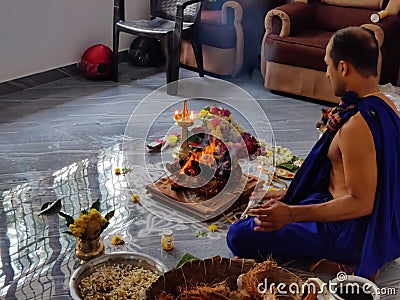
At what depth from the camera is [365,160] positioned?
2.16m

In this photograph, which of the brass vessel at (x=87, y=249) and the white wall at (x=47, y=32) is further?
the white wall at (x=47, y=32)

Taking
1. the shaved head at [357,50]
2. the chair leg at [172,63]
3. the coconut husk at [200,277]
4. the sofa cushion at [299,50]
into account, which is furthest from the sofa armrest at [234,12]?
the coconut husk at [200,277]

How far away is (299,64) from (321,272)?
2244 mm

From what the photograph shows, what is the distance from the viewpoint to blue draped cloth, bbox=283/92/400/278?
2.18 metres

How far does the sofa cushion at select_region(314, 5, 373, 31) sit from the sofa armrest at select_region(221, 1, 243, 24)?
0.60 metres

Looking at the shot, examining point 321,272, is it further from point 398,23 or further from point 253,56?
point 253,56

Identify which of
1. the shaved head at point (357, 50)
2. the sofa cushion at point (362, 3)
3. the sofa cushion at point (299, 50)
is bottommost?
the sofa cushion at point (299, 50)

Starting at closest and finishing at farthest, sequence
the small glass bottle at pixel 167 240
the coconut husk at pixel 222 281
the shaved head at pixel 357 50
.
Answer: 1. the coconut husk at pixel 222 281
2. the shaved head at pixel 357 50
3. the small glass bottle at pixel 167 240

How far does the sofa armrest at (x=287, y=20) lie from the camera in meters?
4.53

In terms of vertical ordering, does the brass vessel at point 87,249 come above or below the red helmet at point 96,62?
below

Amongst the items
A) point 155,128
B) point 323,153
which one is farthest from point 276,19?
point 323,153

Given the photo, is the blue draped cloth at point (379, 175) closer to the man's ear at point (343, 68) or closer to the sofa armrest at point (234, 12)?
the man's ear at point (343, 68)

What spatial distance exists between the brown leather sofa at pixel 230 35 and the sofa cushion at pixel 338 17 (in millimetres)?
471

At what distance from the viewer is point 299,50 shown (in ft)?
14.6
